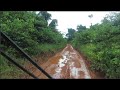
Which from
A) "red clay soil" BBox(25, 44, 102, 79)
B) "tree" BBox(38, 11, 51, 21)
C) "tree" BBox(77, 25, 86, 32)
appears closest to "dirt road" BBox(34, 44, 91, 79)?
"red clay soil" BBox(25, 44, 102, 79)

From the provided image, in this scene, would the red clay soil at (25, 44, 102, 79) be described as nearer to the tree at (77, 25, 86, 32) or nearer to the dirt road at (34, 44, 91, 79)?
the dirt road at (34, 44, 91, 79)

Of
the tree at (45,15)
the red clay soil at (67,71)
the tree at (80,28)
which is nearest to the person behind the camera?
the red clay soil at (67,71)

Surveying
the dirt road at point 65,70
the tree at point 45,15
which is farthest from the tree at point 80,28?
the dirt road at point 65,70

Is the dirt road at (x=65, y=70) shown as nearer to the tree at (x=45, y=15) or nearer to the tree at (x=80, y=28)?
the tree at (x=45, y=15)

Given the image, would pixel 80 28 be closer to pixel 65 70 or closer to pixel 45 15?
pixel 45 15

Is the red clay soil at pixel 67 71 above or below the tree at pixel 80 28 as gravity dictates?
above

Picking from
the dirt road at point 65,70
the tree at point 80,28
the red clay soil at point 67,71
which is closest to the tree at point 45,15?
the dirt road at point 65,70

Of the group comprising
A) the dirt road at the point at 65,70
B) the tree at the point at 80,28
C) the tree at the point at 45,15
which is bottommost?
the tree at the point at 80,28

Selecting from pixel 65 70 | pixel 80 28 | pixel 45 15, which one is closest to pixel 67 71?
pixel 65 70

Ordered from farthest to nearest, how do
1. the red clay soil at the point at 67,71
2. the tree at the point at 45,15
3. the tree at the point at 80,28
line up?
the tree at the point at 80,28
the tree at the point at 45,15
the red clay soil at the point at 67,71

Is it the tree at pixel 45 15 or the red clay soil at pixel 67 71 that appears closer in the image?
the red clay soil at pixel 67 71

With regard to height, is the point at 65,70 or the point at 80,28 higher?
the point at 65,70

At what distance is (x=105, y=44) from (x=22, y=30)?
16.9 ft
